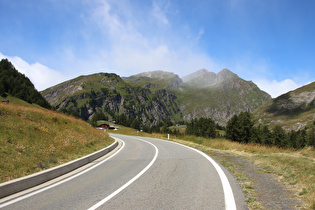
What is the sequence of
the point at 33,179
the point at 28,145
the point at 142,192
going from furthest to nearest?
the point at 28,145 < the point at 33,179 < the point at 142,192

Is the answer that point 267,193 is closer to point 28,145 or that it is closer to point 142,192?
point 142,192

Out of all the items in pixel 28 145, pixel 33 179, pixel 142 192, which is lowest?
pixel 33 179

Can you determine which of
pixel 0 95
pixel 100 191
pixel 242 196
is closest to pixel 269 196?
pixel 242 196

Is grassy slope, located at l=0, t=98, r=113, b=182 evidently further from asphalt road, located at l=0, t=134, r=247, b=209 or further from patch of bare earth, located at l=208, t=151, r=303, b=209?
patch of bare earth, located at l=208, t=151, r=303, b=209

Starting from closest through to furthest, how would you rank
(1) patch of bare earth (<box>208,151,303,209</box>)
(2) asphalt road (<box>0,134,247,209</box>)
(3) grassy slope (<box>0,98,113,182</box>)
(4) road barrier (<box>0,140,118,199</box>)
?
1. (1) patch of bare earth (<box>208,151,303,209</box>)
2. (2) asphalt road (<box>0,134,247,209</box>)
3. (4) road barrier (<box>0,140,118,199</box>)
4. (3) grassy slope (<box>0,98,113,182</box>)

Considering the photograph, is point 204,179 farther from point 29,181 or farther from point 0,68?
point 0,68

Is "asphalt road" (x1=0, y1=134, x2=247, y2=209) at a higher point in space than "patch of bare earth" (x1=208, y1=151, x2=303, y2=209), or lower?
lower

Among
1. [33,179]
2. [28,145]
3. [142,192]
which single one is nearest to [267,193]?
[142,192]

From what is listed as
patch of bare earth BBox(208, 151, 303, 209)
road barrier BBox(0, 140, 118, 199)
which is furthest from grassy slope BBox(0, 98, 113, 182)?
patch of bare earth BBox(208, 151, 303, 209)

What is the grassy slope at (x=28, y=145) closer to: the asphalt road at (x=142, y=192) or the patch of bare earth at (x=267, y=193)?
the asphalt road at (x=142, y=192)

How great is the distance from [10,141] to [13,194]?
4.76 metres

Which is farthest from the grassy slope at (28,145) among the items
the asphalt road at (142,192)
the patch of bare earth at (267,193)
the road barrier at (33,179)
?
the patch of bare earth at (267,193)

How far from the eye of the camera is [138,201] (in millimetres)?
4602

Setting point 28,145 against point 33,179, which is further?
point 28,145
